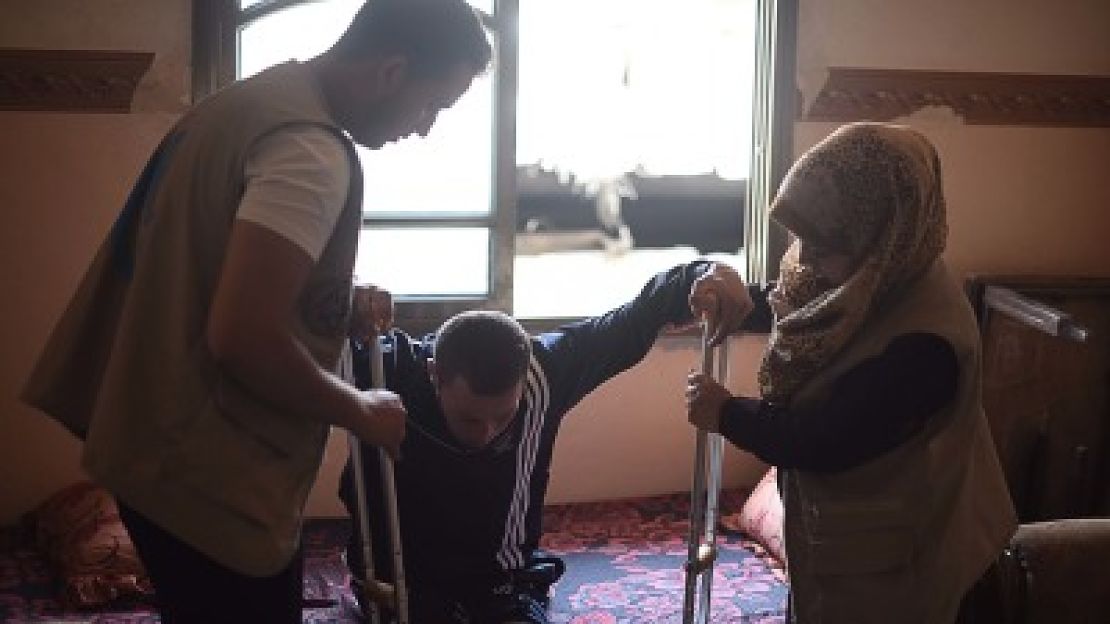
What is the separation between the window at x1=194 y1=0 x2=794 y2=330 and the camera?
381 cm

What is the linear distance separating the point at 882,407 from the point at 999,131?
2666mm

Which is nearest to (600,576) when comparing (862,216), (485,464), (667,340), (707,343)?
(667,340)

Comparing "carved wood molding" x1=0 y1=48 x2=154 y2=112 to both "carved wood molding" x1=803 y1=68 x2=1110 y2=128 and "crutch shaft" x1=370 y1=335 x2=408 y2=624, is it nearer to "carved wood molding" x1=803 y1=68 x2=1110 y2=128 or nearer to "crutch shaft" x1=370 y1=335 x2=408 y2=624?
"crutch shaft" x1=370 y1=335 x2=408 y2=624

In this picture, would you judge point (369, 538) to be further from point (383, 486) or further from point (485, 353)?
point (485, 353)

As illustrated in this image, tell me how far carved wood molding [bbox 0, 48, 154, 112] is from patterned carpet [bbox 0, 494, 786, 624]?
1241 mm

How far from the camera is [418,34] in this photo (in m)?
1.54

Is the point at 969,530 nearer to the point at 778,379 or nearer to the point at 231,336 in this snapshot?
the point at 778,379

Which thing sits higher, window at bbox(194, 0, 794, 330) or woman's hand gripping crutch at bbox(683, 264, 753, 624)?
window at bbox(194, 0, 794, 330)

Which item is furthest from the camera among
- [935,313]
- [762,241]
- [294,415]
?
[762,241]

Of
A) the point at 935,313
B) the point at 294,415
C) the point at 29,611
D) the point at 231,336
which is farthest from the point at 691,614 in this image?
the point at 29,611

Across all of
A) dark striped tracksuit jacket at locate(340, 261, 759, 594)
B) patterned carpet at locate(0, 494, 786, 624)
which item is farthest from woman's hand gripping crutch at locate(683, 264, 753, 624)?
patterned carpet at locate(0, 494, 786, 624)

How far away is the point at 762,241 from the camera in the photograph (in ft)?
13.4

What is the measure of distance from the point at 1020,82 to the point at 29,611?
133 inches

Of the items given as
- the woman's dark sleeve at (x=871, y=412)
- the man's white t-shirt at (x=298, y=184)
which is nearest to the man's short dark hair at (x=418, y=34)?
the man's white t-shirt at (x=298, y=184)
